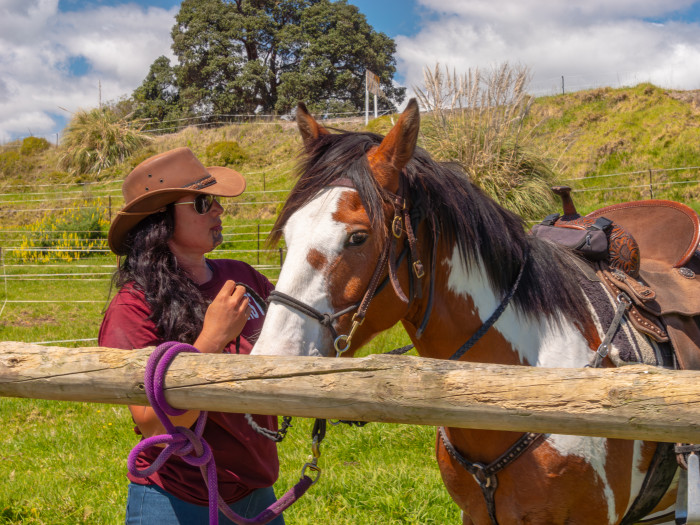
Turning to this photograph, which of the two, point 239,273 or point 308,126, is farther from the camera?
point 239,273

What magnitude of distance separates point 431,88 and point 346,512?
5819mm

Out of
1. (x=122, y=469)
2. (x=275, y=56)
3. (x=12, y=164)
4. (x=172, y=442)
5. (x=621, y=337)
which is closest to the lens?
(x=172, y=442)

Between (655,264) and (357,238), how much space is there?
5.11 ft

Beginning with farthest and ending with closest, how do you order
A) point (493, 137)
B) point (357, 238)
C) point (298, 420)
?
point (493, 137)
point (298, 420)
point (357, 238)

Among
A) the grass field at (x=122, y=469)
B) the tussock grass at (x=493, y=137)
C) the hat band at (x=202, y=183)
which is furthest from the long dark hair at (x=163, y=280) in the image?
the tussock grass at (x=493, y=137)

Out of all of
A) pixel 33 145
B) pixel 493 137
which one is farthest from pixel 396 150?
pixel 33 145

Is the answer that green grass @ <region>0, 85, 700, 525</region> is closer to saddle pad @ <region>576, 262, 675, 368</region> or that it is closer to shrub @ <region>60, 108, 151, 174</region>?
saddle pad @ <region>576, 262, 675, 368</region>

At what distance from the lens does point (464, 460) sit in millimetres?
1845

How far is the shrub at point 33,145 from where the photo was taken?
2733 centimetres

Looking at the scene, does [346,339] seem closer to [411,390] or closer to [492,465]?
[411,390]

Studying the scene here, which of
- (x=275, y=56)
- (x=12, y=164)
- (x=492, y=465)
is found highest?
(x=275, y=56)

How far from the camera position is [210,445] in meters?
1.84

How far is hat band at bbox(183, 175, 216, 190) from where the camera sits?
1964 millimetres

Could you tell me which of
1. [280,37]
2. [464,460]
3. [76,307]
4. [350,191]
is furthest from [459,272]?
[280,37]
